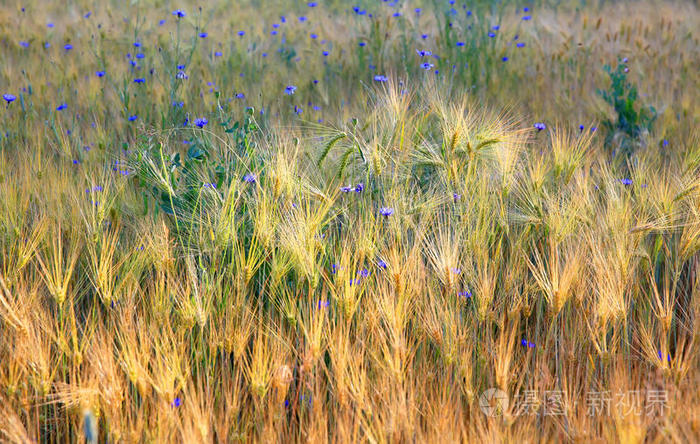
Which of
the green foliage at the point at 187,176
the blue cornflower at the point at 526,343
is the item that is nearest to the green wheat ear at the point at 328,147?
the green foliage at the point at 187,176

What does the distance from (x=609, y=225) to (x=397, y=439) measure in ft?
3.50

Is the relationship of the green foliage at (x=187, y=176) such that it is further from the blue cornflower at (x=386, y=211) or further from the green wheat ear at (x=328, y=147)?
the blue cornflower at (x=386, y=211)

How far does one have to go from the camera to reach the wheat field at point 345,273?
5.10ft

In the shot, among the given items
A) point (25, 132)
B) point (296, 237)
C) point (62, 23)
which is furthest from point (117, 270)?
point (62, 23)

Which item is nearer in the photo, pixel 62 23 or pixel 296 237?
pixel 296 237

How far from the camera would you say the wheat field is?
1555mm

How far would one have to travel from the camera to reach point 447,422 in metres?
1.48

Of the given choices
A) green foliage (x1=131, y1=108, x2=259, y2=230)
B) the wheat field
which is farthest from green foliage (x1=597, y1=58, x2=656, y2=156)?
green foliage (x1=131, y1=108, x2=259, y2=230)

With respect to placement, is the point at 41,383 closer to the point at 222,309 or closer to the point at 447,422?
A: the point at 222,309

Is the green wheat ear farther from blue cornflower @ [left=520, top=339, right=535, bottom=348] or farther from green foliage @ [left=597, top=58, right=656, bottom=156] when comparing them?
green foliage @ [left=597, top=58, right=656, bottom=156]

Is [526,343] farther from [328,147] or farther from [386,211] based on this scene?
[328,147]

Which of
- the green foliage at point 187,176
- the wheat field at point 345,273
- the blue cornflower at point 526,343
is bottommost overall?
the blue cornflower at point 526,343

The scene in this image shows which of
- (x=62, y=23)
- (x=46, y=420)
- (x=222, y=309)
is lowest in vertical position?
(x=46, y=420)

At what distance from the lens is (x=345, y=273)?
69.5 inches
